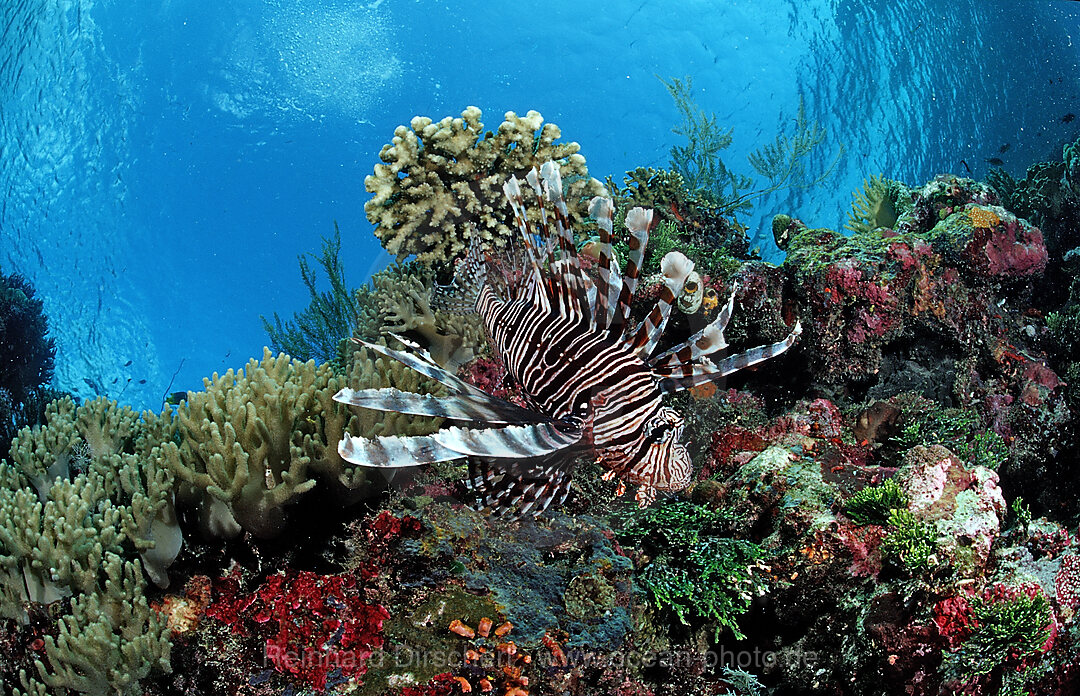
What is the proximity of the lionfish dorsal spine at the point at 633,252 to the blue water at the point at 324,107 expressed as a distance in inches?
1251

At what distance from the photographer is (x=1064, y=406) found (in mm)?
Result: 4672

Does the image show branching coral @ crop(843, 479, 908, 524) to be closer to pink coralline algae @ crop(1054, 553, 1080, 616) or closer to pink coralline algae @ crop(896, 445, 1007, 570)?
pink coralline algae @ crop(896, 445, 1007, 570)

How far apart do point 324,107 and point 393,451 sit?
55.4m

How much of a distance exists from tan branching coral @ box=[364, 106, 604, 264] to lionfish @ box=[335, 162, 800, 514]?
8.87ft

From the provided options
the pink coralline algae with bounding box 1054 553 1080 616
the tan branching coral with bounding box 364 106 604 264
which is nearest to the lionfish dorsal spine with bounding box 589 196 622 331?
the pink coralline algae with bounding box 1054 553 1080 616

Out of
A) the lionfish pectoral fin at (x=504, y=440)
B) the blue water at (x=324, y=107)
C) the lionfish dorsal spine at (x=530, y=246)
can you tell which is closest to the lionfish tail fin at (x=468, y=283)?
the lionfish dorsal spine at (x=530, y=246)

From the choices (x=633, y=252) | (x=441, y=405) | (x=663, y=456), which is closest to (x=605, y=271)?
(x=633, y=252)

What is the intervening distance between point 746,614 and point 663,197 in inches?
193

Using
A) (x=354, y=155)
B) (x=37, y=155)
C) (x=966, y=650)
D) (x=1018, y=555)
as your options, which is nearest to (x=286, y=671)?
(x=966, y=650)

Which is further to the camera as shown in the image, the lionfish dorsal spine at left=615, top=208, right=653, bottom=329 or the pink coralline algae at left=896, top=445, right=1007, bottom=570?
the pink coralline algae at left=896, top=445, right=1007, bottom=570

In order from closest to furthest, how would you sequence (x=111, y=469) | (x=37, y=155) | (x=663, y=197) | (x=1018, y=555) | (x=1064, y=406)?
(x=1018, y=555), (x=111, y=469), (x=1064, y=406), (x=663, y=197), (x=37, y=155)

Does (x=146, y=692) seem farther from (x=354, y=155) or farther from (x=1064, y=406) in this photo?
(x=354, y=155)

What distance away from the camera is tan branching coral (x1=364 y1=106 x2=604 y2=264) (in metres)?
5.46

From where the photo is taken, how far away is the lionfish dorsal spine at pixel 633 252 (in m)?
2.32
